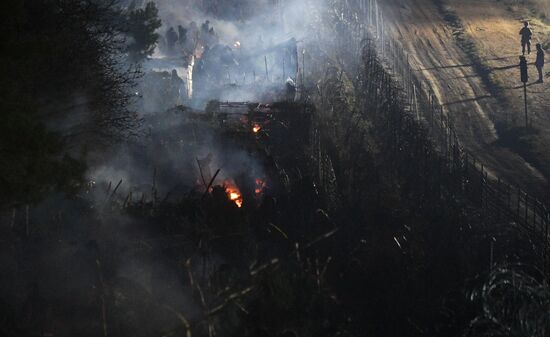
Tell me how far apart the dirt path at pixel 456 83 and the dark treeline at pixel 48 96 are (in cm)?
1660

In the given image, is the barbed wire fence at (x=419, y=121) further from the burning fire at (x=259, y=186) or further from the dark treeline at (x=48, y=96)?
the dark treeline at (x=48, y=96)

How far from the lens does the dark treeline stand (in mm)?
8641

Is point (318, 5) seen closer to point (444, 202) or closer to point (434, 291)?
point (444, 202)

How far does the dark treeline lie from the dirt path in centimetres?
1660

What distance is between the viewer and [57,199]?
14.7m

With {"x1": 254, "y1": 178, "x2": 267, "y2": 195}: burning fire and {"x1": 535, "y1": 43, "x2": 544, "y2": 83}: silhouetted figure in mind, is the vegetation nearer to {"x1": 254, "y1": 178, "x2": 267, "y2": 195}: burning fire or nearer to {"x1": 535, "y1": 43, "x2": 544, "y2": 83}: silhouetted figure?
{"x1": 254, "y1": 178, "x2": 267, "y2": 195}: burning fire

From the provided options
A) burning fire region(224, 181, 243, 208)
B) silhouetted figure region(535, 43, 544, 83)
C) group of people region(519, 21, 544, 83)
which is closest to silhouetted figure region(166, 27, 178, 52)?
group of people region(519, 21, 544, 83)

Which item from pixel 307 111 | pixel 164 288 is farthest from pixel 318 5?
pixel 164 288

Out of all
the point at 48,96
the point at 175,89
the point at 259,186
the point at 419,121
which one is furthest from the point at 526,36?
the point at 48,96

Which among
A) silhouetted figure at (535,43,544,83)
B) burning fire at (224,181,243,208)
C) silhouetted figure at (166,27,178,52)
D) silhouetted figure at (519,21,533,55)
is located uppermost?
silhouetted figure at (166,27,178,52)

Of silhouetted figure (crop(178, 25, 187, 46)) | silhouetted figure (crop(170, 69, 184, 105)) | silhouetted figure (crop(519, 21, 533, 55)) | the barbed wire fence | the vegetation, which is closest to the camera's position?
the barbed wire fence

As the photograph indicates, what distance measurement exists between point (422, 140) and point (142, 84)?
14715 millimetres

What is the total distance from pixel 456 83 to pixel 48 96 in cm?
2638

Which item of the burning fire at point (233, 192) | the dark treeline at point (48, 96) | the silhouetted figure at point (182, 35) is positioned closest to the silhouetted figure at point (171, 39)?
the silhouetted figure at point (182, 35)
